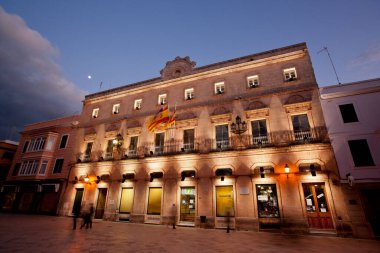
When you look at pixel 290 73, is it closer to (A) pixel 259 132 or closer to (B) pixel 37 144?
(A) pixel 259 132

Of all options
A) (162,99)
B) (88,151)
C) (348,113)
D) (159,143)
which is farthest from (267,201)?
(88,151)

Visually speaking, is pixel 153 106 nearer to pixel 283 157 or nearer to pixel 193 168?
pixel 193 168

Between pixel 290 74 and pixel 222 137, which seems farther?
pixel 290 74

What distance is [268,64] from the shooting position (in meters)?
17.4

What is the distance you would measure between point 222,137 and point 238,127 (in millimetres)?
1669

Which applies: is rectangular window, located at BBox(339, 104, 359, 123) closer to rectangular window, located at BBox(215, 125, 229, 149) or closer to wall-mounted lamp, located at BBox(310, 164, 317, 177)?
wall-mounted lamp, located at BBox(310, 164, 317, 177)

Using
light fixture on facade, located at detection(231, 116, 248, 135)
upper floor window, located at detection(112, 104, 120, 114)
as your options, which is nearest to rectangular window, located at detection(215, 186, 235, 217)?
light fixture on facade, located at detection(231, 116, 248, 135)

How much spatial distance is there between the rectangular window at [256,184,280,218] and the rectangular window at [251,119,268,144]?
10.8ft

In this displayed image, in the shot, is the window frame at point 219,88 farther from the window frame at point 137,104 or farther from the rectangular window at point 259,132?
the window frame at point 137,104

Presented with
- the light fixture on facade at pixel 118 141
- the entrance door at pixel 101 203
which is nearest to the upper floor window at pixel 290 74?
the light fixture on facade at pixel 118 141

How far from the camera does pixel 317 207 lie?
495 inches

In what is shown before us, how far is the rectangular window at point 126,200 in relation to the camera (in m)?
17.7

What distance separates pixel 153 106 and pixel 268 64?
11722 millimetres

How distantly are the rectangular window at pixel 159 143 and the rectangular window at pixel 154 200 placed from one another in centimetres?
334
